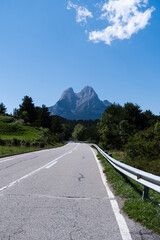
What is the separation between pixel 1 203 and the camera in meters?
4.38

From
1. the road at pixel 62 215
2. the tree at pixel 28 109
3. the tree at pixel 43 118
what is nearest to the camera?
the road at pixel 62 215

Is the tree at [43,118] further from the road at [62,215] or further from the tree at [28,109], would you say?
the road at [62,215]

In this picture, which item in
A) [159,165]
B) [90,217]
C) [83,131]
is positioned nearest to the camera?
[90,217]

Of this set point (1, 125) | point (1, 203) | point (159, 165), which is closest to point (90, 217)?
point (1, 203)

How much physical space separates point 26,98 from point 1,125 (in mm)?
28342

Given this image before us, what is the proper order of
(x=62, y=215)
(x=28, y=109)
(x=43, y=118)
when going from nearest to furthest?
(x=62, y=215) < (x=28, y=109) < (x=43, y=118)

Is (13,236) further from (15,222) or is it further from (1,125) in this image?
(1,125)

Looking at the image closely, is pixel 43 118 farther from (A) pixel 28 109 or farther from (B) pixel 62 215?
(B) pixel 62 215

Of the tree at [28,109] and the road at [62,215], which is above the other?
the tree at [28,109]

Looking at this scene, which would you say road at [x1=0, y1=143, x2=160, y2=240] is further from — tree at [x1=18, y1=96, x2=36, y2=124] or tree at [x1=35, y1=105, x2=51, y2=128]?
tree at [x1=35, y1=105, x2=51, y2=128]

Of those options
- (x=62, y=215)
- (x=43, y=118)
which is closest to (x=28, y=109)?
(x=43, y=118)

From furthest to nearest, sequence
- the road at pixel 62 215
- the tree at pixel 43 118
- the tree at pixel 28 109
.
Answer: the tree at pixel 43 118, the tree at pixel 28 109, the road at pixel 62 215

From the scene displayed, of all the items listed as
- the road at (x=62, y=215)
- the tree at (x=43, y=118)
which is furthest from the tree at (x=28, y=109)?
the road at (x=62, y=215)

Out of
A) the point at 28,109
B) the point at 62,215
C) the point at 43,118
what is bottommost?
the point at 62,215
